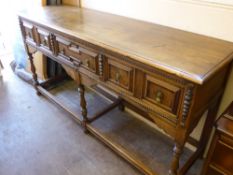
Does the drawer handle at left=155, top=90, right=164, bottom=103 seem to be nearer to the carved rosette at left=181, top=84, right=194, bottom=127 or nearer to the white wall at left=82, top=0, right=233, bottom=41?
the carved rosette at left=181, top=84, right=194, bottom=127

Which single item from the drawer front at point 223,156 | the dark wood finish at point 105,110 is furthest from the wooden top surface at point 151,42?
the dark wood finish at point 105,110

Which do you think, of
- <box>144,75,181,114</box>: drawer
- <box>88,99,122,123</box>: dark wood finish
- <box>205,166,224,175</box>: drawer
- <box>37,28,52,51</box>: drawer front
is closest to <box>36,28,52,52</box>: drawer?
<box>37,28,52,51</box>: drawer front

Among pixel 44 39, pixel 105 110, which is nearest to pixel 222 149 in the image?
pixel 105 110

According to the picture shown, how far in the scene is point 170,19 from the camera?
1.43 metres

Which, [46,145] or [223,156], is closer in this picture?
Result: [223,156]

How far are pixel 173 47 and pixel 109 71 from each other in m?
0.39

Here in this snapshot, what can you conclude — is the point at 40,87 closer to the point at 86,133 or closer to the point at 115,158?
the point at 86,133

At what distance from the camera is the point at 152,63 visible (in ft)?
3.24

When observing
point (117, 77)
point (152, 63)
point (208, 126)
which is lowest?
point (208, 126)

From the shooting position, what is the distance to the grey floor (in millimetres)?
1592

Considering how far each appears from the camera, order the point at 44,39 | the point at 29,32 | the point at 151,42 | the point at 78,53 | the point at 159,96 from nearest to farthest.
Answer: the point at 159,96 < the point at 151,42 < the point at 78,53 < the point at 44,39 < the point at 29,32

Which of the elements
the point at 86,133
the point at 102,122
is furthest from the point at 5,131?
the point at 102,122

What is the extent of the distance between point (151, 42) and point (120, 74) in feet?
0.80

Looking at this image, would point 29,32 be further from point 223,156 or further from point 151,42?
point 223,156
